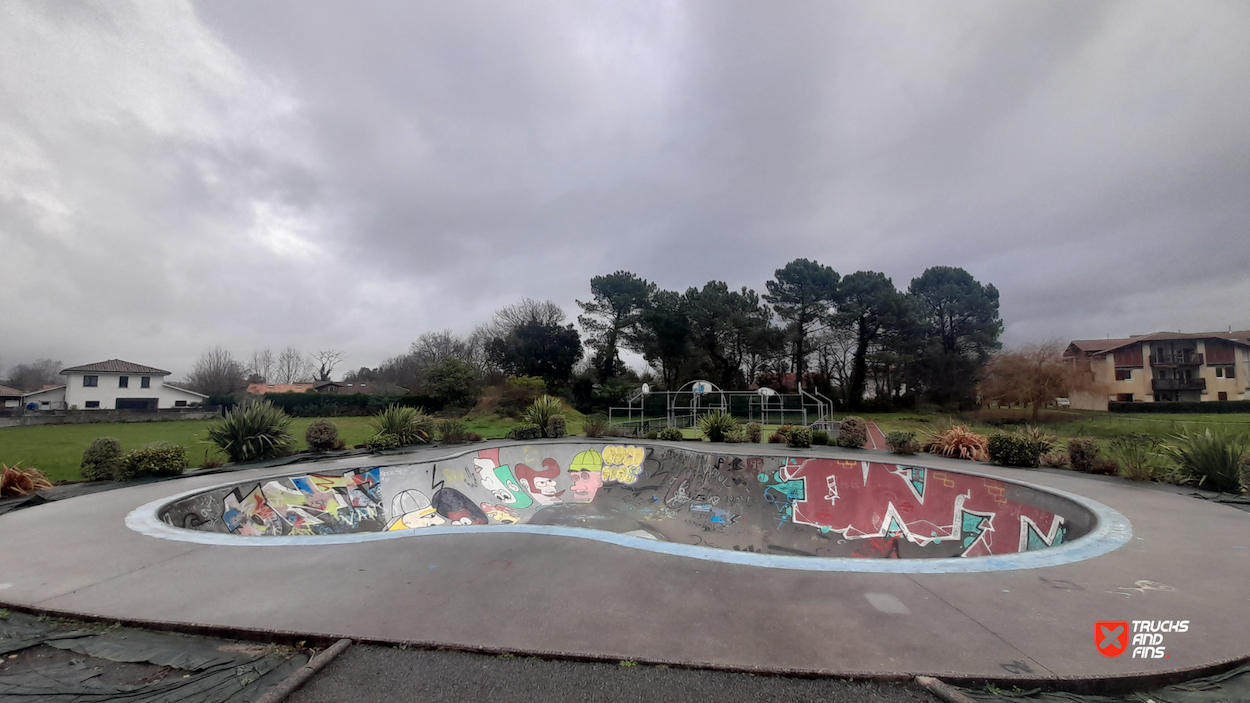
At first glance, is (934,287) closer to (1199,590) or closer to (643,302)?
(643,302)

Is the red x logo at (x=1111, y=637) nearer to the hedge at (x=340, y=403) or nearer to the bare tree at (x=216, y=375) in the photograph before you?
the hedge at (x=340, y=403)

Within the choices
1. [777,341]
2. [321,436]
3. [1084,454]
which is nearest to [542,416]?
[321,436]

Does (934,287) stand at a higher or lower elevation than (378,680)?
higher

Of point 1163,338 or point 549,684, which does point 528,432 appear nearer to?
point 549,684

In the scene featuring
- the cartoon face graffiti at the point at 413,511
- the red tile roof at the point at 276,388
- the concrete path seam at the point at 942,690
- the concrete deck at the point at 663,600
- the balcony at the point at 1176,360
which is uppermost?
the balcony at the point at 1176,360

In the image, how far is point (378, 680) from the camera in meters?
2.11

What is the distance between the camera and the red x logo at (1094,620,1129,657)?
229 centimetres

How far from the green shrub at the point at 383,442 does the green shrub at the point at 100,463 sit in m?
4.67

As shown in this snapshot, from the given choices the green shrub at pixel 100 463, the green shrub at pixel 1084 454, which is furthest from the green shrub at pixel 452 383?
the green shrub at pixel 1084 454

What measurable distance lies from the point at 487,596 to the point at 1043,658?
3044 millimetres

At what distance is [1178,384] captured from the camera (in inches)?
877

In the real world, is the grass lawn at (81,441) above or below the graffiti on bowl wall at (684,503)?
above

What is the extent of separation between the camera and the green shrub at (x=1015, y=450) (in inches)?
364

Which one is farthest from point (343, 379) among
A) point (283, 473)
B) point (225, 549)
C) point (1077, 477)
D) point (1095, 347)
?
point (1095, 347)
